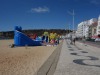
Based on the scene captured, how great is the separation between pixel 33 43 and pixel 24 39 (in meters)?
2.41

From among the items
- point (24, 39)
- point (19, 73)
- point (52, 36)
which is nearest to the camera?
point (19, 73)

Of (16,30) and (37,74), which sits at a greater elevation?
(16,30)

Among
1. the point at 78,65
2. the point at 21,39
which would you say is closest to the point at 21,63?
the point at 78,65

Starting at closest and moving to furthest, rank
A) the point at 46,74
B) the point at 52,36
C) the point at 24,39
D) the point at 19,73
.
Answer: the point at 46,74 → the point at 19,73 → the point at 24,39 → the point at 52,36

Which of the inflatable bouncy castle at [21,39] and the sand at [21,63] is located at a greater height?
the inflatable bouncy castle at [21,39]

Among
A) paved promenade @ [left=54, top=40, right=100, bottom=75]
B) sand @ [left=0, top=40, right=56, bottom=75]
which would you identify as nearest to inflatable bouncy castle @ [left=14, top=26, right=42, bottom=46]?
sand @ [left=0, top=40, right=56, bottom=75]

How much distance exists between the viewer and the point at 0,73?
1005 centimetres

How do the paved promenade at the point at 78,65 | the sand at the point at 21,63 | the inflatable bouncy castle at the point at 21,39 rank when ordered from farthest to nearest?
the inflatable bouncy castle at the point at 21,39
the sand at the point at 21,63
the paved promenade at the point at 78,65

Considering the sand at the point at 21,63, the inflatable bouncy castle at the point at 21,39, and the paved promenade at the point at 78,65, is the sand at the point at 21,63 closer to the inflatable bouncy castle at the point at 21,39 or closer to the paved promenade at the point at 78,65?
the paved promenade at the point at 78,65

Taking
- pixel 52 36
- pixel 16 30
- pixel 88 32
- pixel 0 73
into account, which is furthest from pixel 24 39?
pixel 88 32

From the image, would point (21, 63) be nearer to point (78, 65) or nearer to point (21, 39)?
point (78, 65)

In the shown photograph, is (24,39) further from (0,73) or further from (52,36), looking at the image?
(0,73)

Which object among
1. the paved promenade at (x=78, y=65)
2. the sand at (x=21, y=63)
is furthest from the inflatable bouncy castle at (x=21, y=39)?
the paved promenade at (x=78, y=65)

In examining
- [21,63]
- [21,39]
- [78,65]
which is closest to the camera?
[78,65]
